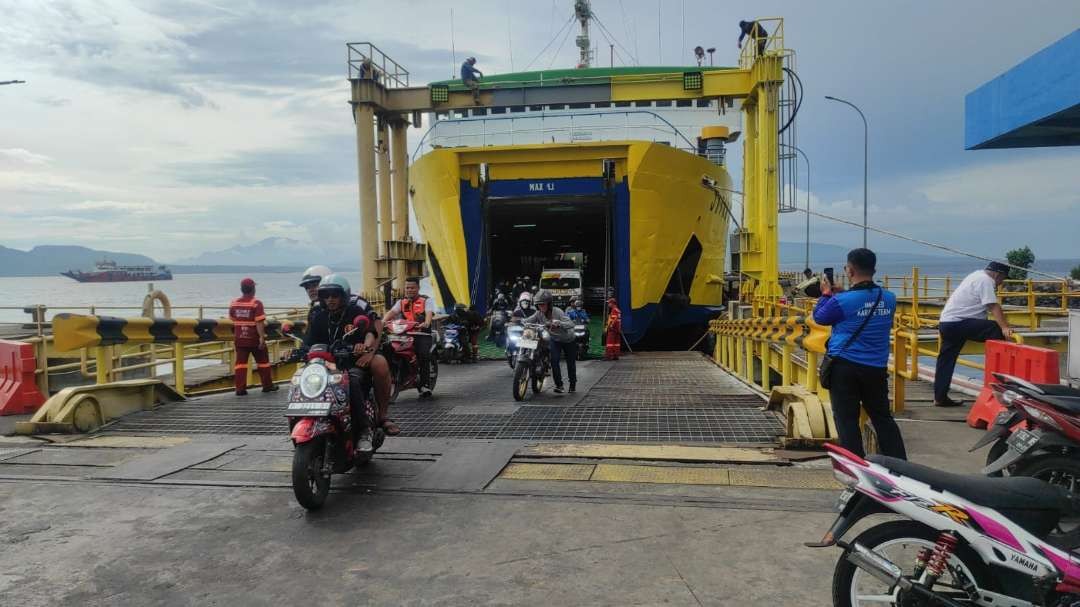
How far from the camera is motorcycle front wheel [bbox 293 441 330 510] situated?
441 centimetres

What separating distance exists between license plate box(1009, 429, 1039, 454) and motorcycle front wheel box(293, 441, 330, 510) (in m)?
4.09

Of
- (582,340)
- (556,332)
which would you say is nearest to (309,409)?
(556,332)

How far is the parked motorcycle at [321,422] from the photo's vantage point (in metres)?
4.51

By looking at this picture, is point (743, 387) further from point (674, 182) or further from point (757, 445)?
point (674, 182)

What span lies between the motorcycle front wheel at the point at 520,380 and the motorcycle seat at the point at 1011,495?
20.5 feet

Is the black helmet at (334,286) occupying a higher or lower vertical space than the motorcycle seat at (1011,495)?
higher

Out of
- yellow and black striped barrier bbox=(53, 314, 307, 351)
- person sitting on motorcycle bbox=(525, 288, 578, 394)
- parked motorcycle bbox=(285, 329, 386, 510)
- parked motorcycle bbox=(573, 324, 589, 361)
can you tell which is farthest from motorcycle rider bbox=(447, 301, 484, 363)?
parked motorcycle bbox=(285, 329, 386, 510)

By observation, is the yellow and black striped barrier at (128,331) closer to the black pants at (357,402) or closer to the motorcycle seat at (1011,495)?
the black pants at (357,402)

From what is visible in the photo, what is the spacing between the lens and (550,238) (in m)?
32.0

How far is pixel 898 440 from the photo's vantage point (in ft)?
15.5

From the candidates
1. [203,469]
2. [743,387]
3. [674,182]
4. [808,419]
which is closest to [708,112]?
[674,182]

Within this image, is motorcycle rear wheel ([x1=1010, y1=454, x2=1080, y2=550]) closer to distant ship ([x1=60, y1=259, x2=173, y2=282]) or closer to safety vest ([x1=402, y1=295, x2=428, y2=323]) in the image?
safety vest ([x1=402, y1=295, x2=428, y2=323])

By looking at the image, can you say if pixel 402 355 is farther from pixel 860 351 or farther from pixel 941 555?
pixel 941 555

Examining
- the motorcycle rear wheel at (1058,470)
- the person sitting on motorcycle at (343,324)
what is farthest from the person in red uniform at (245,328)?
the motorcycle rear wheel at (1058,470)
